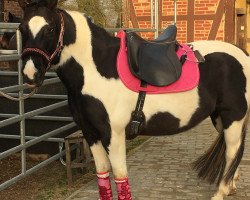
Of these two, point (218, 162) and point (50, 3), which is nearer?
point (50, 3)

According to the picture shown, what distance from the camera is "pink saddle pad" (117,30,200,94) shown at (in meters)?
3.11

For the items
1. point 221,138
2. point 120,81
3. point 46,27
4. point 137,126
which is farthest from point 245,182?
point 46,27

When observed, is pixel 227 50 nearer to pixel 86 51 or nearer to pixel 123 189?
pixel 86 51

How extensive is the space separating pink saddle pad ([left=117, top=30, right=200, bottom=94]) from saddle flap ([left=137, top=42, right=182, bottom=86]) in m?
0.06

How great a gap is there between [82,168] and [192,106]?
2.17m

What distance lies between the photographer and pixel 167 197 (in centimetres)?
409

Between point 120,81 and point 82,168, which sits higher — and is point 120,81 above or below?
above

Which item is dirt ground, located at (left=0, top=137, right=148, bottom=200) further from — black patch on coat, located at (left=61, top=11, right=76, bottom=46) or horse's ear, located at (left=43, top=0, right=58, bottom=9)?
horse's ear, located at (left=43, top=0, right=58, bottom=9)

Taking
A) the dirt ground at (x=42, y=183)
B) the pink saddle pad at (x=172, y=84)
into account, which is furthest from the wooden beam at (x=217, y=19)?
the pink saddle pad at (x=172, y=84)

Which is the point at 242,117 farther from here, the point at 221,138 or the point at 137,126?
the point at 137,126

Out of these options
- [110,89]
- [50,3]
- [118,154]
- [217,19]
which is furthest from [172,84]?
[217,19]

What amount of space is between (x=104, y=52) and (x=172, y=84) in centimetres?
61

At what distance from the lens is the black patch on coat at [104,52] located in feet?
10.2

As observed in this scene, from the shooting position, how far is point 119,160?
3178 mm
